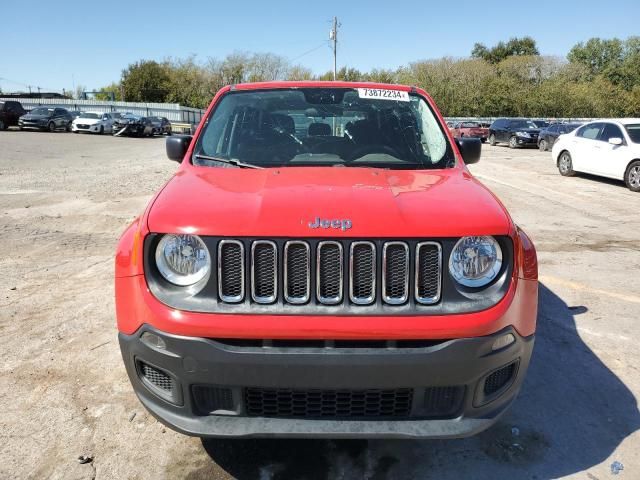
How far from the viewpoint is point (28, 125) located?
105 ft

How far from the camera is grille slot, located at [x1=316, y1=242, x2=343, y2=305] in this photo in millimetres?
2204

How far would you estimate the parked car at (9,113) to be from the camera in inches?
1233

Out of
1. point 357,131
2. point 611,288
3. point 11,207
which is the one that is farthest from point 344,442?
point 11,207

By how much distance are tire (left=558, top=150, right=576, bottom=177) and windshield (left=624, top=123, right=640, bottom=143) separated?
6.32 feet

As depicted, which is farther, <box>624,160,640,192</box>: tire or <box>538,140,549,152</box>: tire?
<box>538,140,549,152</box>: tire

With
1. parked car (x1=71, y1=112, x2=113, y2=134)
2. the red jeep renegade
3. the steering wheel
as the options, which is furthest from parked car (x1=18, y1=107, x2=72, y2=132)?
the red jeep renegade

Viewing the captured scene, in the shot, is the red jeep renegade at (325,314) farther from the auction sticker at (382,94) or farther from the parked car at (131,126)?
the parked car at (131,126)

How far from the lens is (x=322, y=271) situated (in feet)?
7.28

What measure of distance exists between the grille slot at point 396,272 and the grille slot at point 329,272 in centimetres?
19

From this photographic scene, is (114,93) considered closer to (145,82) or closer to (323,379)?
(145,82)

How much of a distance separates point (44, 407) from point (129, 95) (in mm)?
72219

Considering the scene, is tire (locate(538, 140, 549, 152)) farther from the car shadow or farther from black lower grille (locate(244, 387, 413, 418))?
black lower grille (locate(244, 387, 413, 418))

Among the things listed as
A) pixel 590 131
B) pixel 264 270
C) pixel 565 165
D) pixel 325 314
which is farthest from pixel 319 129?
pixel 565 165

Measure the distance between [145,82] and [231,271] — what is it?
7150 cm
